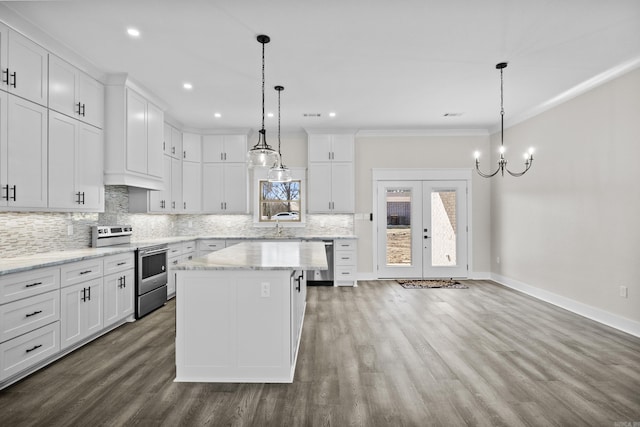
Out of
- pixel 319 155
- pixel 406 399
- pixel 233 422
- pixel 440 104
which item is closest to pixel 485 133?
pixel 440 104

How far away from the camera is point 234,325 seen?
2.55m

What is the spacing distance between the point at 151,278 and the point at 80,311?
122cm

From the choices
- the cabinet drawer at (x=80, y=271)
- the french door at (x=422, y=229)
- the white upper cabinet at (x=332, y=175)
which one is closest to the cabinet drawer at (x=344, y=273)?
the french door at (x=422, y=229)

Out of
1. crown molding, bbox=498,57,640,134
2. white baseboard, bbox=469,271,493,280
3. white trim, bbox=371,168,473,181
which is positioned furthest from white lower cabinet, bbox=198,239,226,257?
crown molding, bbox=498,57,640,134

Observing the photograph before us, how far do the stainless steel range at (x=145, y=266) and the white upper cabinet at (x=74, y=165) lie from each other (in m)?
0.40

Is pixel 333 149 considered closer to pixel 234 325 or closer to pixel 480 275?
pixel 480 275

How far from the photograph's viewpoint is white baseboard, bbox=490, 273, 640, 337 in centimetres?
362

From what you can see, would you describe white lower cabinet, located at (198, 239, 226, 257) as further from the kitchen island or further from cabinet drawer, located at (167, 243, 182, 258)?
the kitchen island

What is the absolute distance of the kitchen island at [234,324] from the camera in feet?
8.36

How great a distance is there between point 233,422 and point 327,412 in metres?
0.60

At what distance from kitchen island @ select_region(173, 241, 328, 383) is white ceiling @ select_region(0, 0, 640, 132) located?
2047 mm

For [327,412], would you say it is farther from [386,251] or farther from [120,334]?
[386,251]

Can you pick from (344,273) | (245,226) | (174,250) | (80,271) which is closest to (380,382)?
(80,271)

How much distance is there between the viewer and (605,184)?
392 cm
